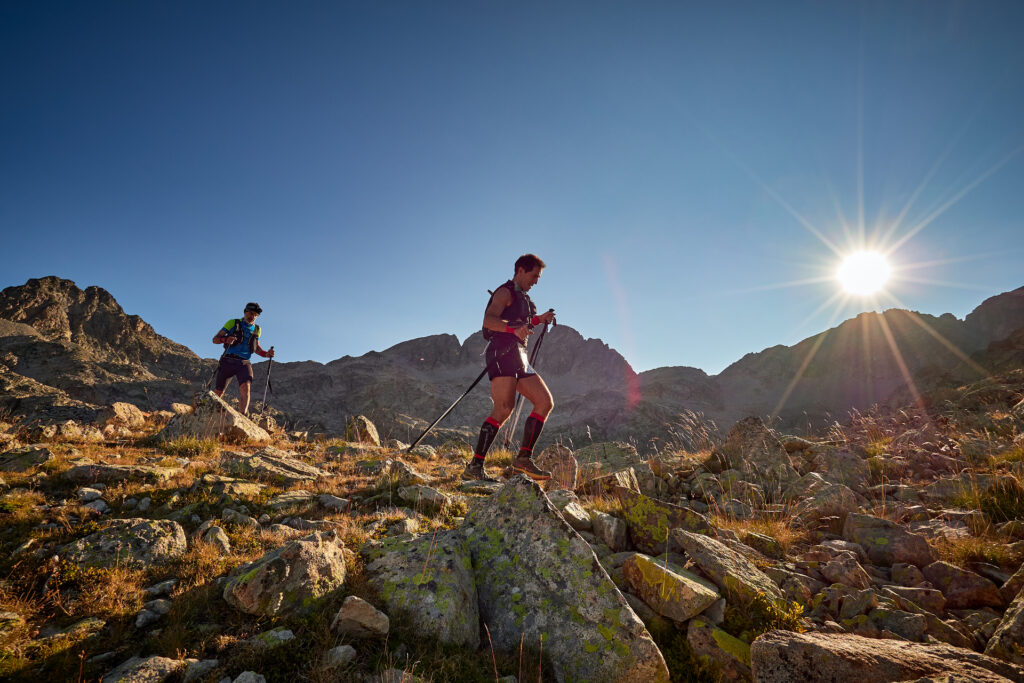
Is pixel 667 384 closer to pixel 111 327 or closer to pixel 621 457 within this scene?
pixel 621 457

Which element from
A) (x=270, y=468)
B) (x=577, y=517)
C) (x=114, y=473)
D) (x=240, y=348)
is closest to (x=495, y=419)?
(x=577, y=517)

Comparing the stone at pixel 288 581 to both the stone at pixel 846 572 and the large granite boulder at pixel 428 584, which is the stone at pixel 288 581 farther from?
the stone at pixel 846 572

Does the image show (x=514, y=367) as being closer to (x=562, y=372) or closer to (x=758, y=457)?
(x=758, y=457)

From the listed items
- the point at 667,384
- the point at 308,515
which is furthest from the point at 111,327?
the point at 667,384

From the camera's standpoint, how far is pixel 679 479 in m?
7.80

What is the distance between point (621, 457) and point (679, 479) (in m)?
2.03

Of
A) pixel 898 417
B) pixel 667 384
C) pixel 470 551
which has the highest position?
pixel 667 384

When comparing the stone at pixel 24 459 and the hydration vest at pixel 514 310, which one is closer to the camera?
the stone at pixel 24 459

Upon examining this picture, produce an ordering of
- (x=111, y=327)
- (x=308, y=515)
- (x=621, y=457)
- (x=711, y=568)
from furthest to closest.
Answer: (x=111, y=327) → (x=621, y=457) → (x=308, y=515) → (x=711, y=568)

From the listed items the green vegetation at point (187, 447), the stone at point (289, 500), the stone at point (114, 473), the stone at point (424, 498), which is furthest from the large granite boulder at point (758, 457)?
the green vegetation at point (187, 447)

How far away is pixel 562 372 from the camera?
641 feet

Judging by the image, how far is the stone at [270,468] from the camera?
20.1ft

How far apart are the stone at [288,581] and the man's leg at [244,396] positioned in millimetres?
9945

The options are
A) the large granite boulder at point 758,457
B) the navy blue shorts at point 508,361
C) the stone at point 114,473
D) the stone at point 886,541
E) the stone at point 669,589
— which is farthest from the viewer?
the large granite boulder at point 758,457
